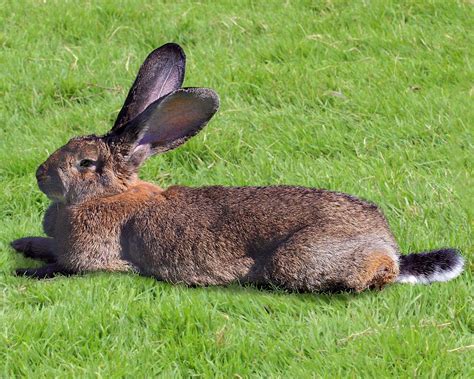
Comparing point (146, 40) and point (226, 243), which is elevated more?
point (146, 40)

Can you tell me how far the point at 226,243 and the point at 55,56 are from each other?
3.58 m

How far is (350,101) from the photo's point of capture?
805 centimetres

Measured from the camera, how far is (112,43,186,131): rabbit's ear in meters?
6.35

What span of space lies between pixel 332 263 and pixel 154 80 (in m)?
1.73

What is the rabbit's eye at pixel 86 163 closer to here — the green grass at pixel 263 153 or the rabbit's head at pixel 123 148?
the rabbit's head at pixel 123 148

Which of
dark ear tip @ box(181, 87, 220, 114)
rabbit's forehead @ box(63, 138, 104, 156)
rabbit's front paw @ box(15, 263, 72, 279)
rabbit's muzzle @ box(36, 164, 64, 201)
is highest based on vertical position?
dark ear tip @ box(181, 87, 220, 114)

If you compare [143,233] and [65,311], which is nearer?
[65,311]

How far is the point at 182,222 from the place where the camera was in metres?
6.02

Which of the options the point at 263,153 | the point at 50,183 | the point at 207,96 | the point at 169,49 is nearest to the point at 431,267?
the point at 207,96

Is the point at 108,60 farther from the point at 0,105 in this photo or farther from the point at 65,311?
the point at 65,311

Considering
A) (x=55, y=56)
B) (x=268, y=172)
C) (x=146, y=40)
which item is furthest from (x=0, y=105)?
(x=268, y=172)

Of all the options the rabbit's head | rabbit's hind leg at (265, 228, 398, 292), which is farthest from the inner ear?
rabbit's hind leg at (265, 228, 398, 292)

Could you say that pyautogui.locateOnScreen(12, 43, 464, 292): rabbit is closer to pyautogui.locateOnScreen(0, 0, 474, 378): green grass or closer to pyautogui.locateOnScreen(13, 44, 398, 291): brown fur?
pyautogui.locateOnScreen(13, 44, 398, 291): brown fur

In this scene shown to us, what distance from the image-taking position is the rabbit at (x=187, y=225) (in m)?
5.71
